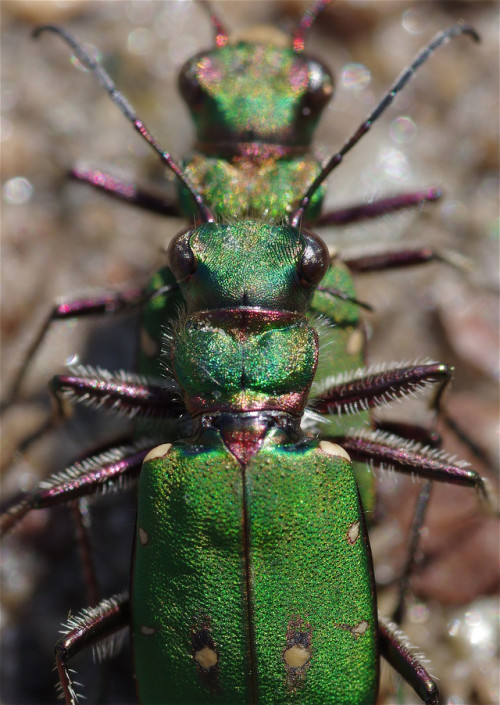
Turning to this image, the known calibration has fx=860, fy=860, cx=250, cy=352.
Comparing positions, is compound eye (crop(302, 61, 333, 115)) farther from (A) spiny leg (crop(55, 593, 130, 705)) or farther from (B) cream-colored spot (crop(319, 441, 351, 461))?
(A) spiny leg (crop(55, 593, 130, 705))

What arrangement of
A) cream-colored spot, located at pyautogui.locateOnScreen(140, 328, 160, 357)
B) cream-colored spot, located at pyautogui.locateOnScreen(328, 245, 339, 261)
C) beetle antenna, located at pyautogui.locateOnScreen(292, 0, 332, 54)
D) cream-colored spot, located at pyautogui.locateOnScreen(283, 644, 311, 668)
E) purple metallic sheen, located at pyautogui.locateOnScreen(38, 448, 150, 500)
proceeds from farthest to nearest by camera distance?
1. beetle antenna, located at pyautogui.locateOnScreen(292, 0, 332, 54)
2. cream-colored spot, located at pyautogui.locateOnScreen(328, 245, 339, 261)
3. cream-colored spot, located at pyautogui.locateOnScreen(140, 328, 160, 357)
4. purple metallic sheen, located at pyautogui.locateOnScreen(38, 448, 150, 500)
5. cream-colored spot, located at pyautogui.locateOnScreen(283, 644, 311, 668)

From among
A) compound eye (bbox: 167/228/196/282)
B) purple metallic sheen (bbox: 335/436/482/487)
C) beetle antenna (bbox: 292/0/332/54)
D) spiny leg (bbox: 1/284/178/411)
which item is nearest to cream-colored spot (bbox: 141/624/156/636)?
purple metallic sheen (bbox: 335/436/482/487)

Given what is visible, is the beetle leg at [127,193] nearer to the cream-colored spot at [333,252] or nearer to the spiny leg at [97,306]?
the spiny leg at [97,306]

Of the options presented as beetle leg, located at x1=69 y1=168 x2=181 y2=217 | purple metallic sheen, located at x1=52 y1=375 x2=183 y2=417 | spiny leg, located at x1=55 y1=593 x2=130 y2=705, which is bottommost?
spiny leg, located at x1=55 y1=593 x2=130 y2=705

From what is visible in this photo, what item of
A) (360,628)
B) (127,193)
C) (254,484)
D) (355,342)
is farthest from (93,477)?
(127,193)

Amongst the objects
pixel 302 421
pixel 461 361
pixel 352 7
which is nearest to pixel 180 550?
pixel 302 421

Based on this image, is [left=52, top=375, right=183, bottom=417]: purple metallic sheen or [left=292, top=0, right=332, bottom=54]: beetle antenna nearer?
[left=52, top=375, right=183, bottom=417]: purple metallic sheen

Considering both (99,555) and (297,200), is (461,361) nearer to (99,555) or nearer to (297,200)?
(297,200)

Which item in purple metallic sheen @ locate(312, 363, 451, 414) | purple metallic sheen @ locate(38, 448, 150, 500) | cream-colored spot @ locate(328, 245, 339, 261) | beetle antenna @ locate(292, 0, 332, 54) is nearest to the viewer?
purple metallic sheen @ locate(38, 448, 150, 500)
